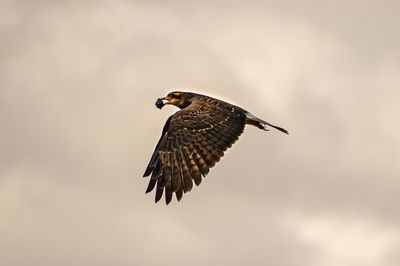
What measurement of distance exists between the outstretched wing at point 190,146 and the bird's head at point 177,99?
88.2 inches

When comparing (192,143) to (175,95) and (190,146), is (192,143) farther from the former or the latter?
(175,95)

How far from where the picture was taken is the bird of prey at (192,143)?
1220 inches

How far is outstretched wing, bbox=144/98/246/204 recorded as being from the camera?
3097 cm

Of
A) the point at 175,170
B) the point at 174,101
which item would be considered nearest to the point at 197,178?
the point at 175,170

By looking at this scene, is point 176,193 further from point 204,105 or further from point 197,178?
point 204,105

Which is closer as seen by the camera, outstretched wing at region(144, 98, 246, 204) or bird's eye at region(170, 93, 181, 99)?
outstretched wing at region(144, 98, 246, 204)

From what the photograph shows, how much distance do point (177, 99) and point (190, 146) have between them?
509 centimetres

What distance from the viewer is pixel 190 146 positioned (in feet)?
105

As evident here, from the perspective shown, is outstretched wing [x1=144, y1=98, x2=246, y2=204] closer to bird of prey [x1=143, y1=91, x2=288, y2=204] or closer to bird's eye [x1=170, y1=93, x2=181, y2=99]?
bird of prey [x1=143, y1=91, x2=288, y2=204]

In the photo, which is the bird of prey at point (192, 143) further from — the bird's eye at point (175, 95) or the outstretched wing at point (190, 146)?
the bird's eye at point (175, 95)

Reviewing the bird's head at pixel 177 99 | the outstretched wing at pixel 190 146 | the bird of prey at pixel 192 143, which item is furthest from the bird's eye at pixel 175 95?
the outstretched wing at pixel 190 146

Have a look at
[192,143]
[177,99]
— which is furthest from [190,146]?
[177,99]

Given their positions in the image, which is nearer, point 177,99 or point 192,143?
point 192,143

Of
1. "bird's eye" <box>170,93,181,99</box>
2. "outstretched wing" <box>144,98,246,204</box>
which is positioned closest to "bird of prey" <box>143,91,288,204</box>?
"outstretched wing" <box>144,98,246,204</box>
